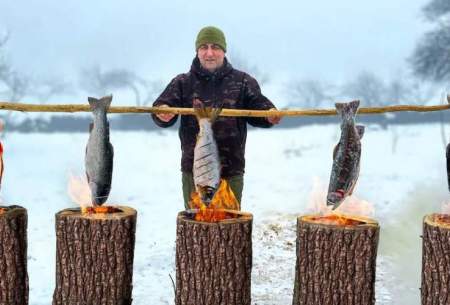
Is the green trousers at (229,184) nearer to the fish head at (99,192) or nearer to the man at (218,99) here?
the man at (218,99)

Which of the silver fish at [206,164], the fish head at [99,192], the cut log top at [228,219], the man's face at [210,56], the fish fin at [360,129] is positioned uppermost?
the man's face at [210,56]

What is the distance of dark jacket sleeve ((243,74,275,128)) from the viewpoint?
4324 mm

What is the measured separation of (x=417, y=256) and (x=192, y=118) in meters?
5.04

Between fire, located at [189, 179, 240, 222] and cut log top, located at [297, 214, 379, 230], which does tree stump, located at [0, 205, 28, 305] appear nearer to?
fire, located at [189, 179, 240, 222]

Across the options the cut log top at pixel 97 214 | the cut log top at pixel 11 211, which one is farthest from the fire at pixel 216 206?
the cut log top at pixel 11 211

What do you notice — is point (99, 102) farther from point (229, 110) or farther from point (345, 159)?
point (345, 159)

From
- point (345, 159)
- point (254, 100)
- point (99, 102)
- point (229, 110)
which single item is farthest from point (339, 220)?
point (99, 102)

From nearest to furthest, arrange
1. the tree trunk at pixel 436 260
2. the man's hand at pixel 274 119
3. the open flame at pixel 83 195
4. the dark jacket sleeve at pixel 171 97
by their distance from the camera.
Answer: the tree trunk at pixel 436 260 < the open flame at pixel 83 195 < the man's hand at pixel 274 119 < the dark jacket sleeve at pixel 171 97

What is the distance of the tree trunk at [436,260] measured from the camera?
3.14 metres

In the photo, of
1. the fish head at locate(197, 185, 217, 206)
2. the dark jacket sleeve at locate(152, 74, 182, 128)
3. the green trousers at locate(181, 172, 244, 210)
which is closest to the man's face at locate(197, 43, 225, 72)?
the dark jacket sleeve at locate(152, 74, 182, 128)

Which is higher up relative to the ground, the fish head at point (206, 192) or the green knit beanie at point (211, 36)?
the green knit beanie at point (211, 36)

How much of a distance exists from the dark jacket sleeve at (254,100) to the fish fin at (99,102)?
1329 millimetres

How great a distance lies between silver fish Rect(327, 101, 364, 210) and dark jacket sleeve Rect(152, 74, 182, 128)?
1.45 metres

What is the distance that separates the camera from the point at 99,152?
3293 millimetres
